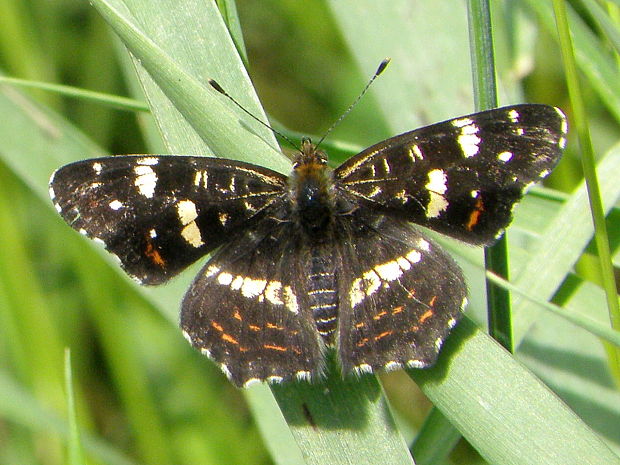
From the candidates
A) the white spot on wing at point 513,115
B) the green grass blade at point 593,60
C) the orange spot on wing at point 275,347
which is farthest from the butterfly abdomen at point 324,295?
the green grass blade at point 593,60

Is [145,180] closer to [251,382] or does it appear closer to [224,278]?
[224,278]

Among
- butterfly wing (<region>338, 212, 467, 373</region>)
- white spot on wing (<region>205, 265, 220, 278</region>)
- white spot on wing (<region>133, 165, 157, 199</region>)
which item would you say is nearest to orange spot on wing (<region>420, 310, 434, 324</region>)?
butterfly wing (<region>338, 212, 467, 373</region>)

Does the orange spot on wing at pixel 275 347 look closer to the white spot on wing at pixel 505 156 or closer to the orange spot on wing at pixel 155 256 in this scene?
the orange spot on wing at pixel 155 256

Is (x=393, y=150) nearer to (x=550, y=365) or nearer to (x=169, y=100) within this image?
(x=169, y=100)

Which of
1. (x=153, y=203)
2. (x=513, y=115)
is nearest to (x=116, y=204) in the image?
(x=153, y=203)

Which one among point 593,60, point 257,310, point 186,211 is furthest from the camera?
point 593,60

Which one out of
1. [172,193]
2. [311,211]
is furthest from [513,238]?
[172,193]
